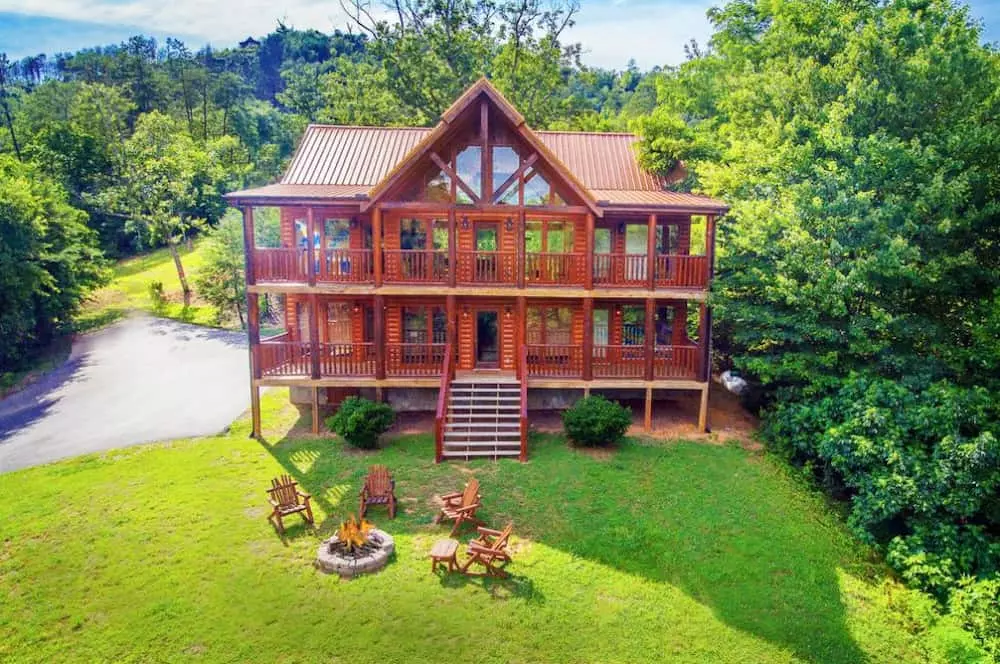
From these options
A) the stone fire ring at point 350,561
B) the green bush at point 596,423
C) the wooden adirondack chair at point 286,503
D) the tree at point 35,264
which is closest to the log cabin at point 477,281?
the green bush at point 596,423

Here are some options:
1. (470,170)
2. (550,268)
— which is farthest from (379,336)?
(470,170)

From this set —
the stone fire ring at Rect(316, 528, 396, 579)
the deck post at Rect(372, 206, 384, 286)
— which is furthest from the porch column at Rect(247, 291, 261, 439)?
the stone fire ring at Rect(316, 528, 396, 579)

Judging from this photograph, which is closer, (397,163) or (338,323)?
(397,163)

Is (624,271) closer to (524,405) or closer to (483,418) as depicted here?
(524,405)

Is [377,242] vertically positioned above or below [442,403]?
above

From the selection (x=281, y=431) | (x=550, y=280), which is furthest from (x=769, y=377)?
(x=281, y=431)

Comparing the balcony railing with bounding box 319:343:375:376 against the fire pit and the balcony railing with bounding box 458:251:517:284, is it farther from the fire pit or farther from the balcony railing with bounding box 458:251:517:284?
the fire pit

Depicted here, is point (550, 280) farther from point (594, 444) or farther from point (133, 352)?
point (133, 352)
